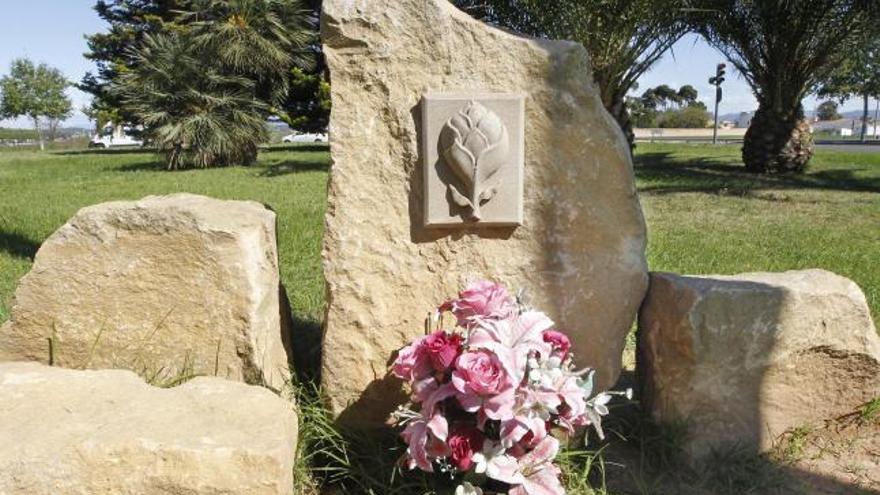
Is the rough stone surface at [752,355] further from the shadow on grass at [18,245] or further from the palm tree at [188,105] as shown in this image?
the palm tree at [188,105]

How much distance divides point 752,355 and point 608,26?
27.6 ft

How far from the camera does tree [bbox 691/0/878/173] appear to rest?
40.3 ft

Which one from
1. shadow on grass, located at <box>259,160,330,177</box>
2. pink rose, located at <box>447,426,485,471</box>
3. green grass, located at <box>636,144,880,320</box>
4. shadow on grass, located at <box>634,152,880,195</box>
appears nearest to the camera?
pink rose, located at <box>447,426,485,471</box>

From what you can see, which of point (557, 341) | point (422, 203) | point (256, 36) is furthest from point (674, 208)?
point (256, 36)

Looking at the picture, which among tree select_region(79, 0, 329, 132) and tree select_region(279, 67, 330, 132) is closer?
tree select_region(79, 0, 329, 132)

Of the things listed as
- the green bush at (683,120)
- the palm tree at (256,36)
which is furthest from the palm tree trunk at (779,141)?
the green bush at (683,120)

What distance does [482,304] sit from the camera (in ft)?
8.89

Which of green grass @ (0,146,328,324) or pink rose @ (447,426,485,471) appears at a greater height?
green grass @ (0,146,328,324)

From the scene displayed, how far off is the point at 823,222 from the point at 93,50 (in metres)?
25.5

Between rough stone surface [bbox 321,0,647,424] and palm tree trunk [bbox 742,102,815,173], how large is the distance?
39.8ft

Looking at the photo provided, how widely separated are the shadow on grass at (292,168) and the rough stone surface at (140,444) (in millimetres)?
11522

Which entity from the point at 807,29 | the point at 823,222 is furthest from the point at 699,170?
the point at 823,222

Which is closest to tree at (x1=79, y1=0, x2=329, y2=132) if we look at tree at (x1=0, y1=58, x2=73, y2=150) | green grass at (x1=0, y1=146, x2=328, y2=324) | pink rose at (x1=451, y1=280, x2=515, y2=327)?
green grass at (x1=0, y1=146, x2=328, y2=324)

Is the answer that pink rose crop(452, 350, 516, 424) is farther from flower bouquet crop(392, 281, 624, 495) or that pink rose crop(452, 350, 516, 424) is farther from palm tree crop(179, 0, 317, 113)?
palm tree crop(179, 0, 317, 113)
